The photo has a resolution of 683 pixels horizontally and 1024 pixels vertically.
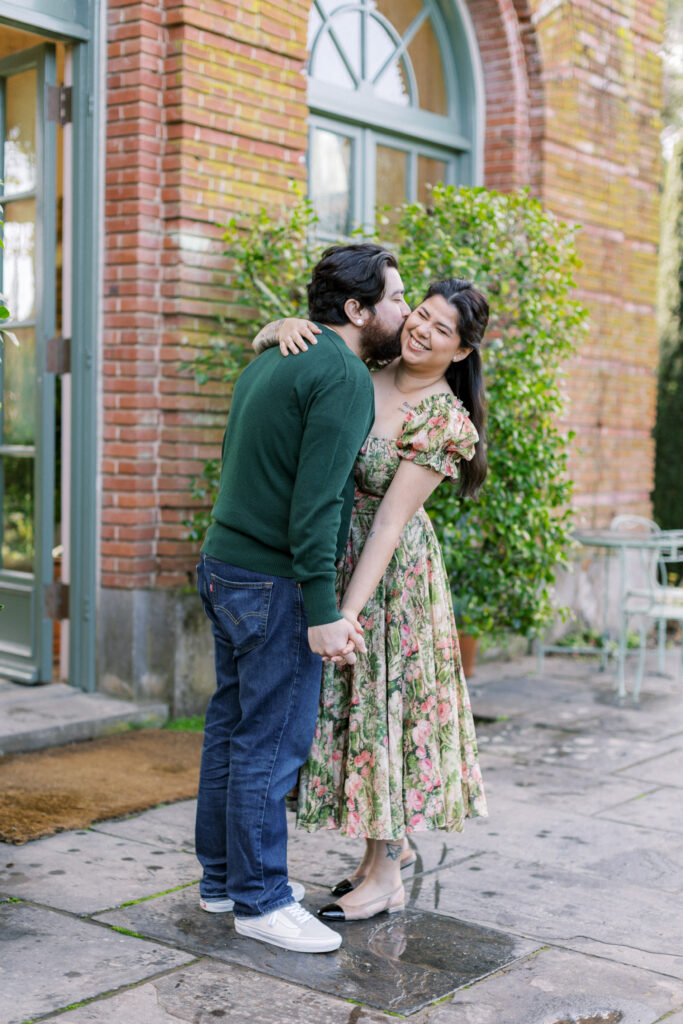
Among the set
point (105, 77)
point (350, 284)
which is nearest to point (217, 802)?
point (350, 284)

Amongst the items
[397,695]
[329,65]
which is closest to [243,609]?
[397,695]

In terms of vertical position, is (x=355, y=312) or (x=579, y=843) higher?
(x=355, y=312)

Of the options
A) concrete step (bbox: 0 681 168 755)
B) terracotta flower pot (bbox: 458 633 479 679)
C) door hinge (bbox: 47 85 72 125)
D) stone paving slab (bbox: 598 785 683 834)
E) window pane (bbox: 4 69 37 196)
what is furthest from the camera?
terracotta flower pot (bbox: 458 633 479 679)

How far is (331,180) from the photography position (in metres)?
6.79

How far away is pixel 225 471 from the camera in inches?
126

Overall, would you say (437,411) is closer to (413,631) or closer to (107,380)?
(413,631)

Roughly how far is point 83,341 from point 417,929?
10.6ft

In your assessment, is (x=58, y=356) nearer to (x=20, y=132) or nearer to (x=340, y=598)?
(x=20, y=132)

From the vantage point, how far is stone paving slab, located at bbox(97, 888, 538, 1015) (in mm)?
2957

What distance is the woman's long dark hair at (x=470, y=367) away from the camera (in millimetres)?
3336

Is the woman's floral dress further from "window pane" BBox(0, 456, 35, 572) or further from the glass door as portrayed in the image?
"window pane" BBox(0, 456, 35, 572)

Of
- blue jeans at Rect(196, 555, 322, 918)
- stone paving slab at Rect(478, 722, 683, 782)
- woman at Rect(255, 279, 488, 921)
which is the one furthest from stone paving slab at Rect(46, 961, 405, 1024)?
stone paving slab at Rect(478, 722, 683, 782)

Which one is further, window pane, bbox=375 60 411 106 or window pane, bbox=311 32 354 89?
window pane, bbox=375 60 411 106

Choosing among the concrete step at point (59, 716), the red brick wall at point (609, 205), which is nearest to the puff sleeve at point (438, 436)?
the concrete step at point (59, 716)
